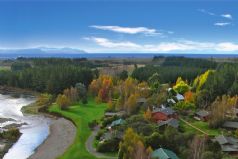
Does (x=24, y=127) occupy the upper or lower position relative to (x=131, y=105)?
lower

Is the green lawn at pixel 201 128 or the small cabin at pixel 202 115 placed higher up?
the small cabin at pixel 202 115

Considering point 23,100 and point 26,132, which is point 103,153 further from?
point 23,100

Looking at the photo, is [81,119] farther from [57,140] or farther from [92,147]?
[92,147]

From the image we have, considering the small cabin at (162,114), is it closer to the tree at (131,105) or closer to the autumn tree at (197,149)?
the tree at (131,105)

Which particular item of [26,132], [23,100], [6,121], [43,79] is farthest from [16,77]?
[26,132]

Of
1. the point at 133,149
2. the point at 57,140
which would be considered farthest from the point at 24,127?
the point at 133,149

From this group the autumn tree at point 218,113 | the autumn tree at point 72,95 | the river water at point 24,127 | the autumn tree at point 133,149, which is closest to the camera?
the autumn tree at point 133,149

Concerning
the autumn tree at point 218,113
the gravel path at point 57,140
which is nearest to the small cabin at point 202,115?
the autumn tree at point 218,113
